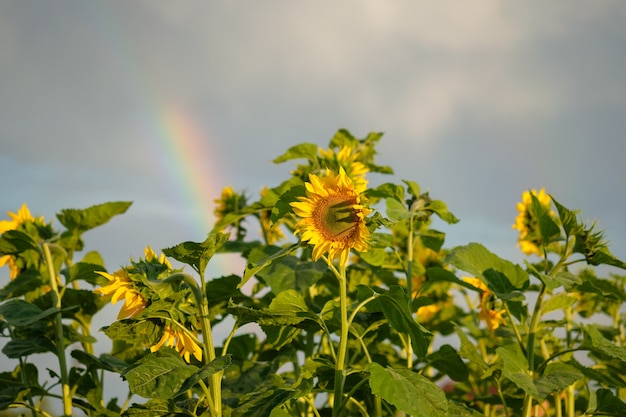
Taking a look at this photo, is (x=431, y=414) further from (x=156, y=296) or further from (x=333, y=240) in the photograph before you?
(x=156, y=296)

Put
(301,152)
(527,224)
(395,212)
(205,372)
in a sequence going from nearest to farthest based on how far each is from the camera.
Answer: (205,372), (395,212), (301,152), (527,224)

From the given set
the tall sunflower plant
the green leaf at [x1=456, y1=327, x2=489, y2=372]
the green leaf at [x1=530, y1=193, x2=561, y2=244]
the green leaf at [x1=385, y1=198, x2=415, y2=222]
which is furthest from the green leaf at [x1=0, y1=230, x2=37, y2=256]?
the green leaf at [x1=530, y1=193, x2=561, y2=244]

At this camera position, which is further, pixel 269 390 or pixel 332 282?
pixel 332 282

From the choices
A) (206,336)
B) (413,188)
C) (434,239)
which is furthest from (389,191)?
(206,336)

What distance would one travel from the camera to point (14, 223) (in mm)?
3037

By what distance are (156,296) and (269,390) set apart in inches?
15.7

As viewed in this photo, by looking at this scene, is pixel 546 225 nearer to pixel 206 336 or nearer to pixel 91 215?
pixel 206 336

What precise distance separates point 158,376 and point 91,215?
1.41 m

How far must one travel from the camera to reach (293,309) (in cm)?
192

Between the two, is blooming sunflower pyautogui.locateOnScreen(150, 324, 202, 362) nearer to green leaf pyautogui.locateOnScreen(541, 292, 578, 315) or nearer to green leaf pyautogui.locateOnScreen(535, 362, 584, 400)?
green leaf pyautogui.locateOnScreen(535, 362, 584, 400)

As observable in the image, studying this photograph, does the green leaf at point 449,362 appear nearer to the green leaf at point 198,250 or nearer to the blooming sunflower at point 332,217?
the blooming sunflower at point 332,217

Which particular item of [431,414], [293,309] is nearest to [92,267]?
[293,309]

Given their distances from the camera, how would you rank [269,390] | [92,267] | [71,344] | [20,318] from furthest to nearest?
[71,344], [92,267], [20,318], [269,390]

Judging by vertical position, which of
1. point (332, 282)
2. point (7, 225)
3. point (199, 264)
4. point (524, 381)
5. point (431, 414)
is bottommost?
point (431, 414)
